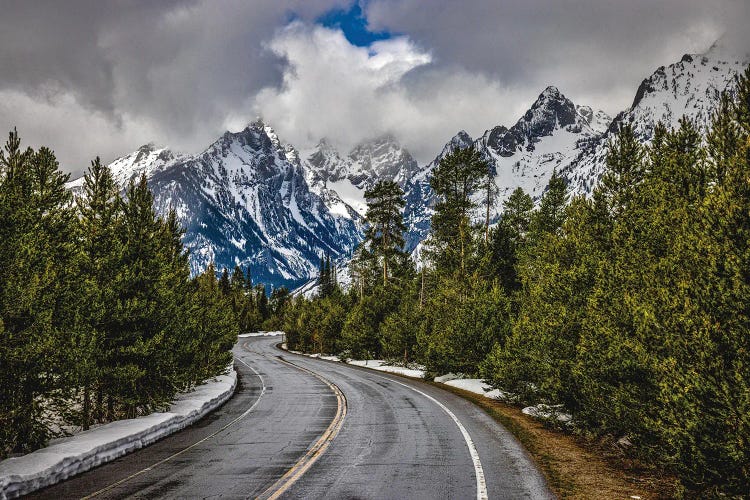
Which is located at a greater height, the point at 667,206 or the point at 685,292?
the point at 667,206

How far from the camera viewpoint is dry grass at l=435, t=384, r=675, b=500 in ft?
29.4

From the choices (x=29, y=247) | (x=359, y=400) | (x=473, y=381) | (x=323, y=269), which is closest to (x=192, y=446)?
(x=29, y=247)

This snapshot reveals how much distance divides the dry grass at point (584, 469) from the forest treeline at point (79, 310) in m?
10.5

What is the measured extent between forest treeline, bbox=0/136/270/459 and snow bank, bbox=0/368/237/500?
48cm

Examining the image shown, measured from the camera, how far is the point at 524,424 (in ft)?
52.6

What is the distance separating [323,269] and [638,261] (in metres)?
112

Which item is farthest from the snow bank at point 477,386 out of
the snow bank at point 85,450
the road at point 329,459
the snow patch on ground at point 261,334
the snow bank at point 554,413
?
the snow patch on ground at point 261,334

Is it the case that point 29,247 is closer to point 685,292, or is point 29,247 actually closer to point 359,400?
Answer: point 685,292

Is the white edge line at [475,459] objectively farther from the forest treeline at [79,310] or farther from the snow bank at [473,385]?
the forest treeline at [79,310]

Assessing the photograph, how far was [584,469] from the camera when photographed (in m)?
10.6

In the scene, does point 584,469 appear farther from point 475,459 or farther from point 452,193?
point 452,193

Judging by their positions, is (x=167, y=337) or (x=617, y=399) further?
(x=167, y=337)

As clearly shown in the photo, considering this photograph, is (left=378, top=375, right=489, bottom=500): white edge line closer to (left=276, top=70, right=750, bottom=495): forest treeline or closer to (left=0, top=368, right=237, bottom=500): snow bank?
(left=276, top=70, right=750, bottom=495): forest treeline

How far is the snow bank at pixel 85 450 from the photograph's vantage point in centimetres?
875
